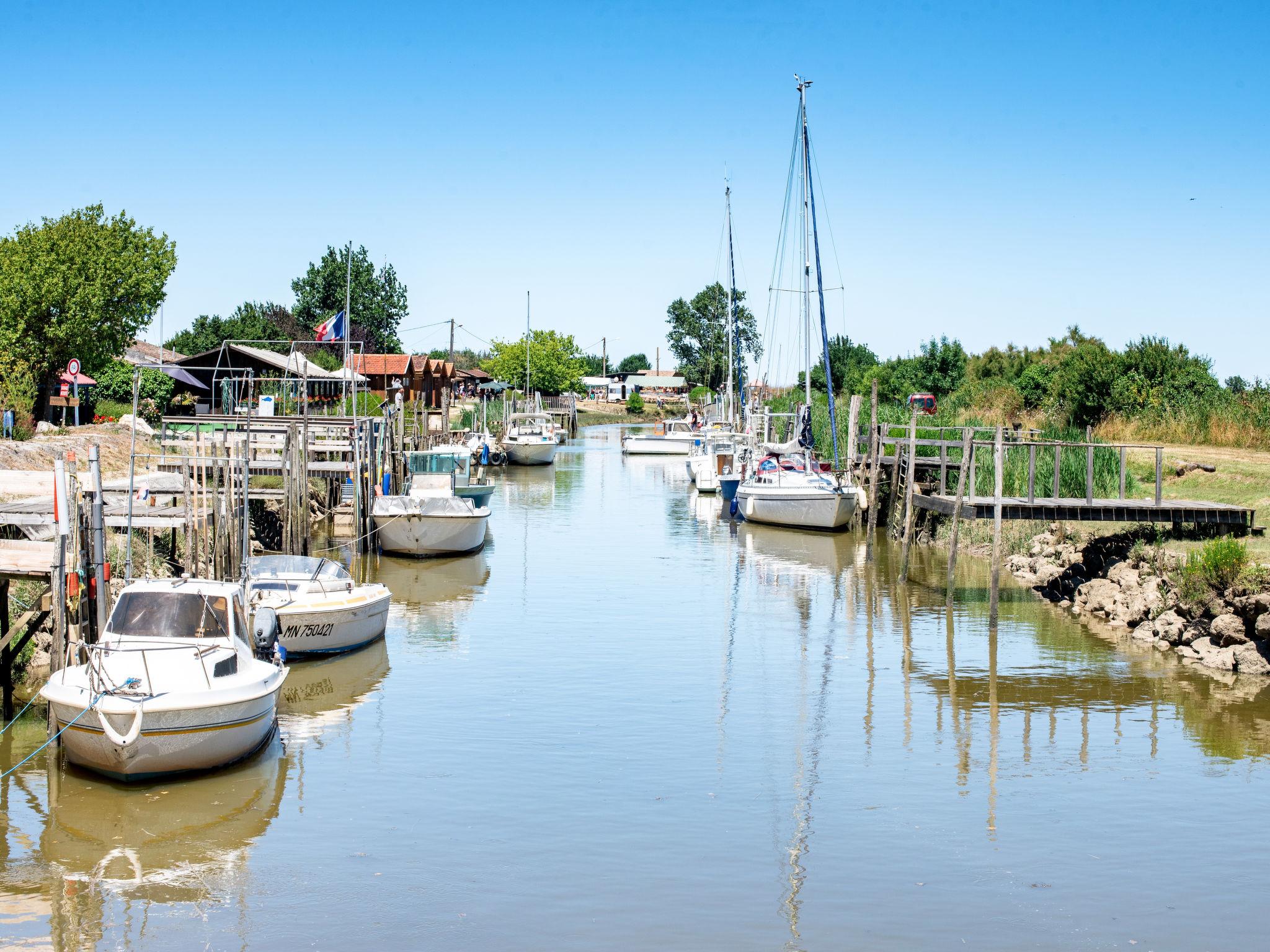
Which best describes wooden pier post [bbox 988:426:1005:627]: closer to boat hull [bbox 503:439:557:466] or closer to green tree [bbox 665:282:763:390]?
boat hull [bbox 503:439:557:466]

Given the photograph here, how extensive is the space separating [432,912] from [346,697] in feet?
26.3

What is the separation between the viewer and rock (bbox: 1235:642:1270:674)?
20.0 m

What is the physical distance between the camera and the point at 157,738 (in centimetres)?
1359

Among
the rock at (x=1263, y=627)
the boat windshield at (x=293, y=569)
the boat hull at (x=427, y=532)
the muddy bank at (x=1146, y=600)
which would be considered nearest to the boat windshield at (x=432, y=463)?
the boat hull at (x=427, y=532)

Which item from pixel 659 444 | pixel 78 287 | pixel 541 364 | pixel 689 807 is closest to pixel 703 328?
pixel 541 364

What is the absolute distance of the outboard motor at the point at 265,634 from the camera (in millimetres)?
16172

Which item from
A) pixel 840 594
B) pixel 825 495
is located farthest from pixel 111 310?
pixel 840 594

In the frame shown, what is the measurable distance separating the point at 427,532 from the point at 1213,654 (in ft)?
61.7

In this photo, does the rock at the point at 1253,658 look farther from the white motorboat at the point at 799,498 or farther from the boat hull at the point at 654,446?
the boat hull at the point at 654,446

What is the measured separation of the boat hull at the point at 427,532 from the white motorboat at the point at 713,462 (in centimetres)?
1657

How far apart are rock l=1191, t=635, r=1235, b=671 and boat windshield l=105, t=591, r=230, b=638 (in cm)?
1592

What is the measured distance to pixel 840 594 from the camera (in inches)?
1128

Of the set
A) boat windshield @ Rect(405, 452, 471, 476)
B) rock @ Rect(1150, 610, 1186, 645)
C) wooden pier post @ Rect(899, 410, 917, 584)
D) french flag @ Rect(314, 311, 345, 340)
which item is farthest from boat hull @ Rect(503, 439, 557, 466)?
rock @ Rect(1150, 610, 1186, 645)

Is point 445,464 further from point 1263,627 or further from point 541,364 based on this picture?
point 541,364
